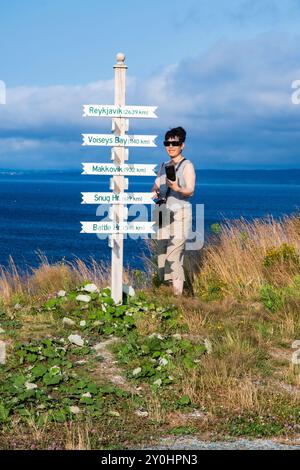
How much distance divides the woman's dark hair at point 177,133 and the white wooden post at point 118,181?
620 millimetres

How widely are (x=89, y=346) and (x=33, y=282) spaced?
3.67m

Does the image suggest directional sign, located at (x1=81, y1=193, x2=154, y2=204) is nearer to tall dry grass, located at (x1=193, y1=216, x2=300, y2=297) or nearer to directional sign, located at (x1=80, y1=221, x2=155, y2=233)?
directional sign, located at (x1=80, y1=221, x2=155, y2=233)

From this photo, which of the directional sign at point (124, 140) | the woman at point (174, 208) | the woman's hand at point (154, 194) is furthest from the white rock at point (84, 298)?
the directional sign at point (124, 140)

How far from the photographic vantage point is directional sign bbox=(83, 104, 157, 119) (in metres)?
10.1

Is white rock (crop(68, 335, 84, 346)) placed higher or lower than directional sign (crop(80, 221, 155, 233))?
lower

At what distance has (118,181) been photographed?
10.4 m

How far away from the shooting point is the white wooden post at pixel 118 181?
33.7ft

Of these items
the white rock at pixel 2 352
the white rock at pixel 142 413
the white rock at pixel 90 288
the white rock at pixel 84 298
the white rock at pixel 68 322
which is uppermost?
the white rock at pixel 90 288

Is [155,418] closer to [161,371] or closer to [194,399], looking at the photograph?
[194,399]

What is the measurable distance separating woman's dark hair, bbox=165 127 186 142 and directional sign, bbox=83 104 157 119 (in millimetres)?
346

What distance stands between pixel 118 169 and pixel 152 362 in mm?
2903

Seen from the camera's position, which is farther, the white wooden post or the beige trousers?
the beige trousers

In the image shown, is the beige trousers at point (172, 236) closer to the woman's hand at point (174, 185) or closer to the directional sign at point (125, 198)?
the woman's hand at point (174, 185)

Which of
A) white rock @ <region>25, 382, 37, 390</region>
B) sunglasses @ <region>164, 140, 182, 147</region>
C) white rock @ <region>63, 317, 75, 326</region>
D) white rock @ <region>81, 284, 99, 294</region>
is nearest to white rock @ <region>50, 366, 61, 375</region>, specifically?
white rock @ <region>25, 382, 37, 390</region>
